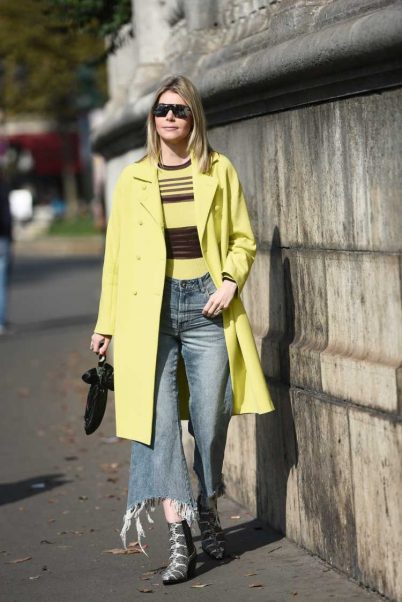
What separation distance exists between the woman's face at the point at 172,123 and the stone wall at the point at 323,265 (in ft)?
1.60

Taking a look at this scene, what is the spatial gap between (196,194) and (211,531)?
1.43 metres

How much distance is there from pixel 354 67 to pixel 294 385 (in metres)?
1.51

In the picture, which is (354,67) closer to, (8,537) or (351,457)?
(351,457)

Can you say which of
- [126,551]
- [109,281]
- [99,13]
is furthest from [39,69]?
[109,281]

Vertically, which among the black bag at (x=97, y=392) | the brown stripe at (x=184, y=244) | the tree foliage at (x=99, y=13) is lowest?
the black bag at (x=97, y=392)

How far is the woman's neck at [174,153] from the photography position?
6.22 m

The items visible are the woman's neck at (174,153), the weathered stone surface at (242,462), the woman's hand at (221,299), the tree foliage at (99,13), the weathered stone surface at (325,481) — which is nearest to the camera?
the weathered stone surface at (325,481)

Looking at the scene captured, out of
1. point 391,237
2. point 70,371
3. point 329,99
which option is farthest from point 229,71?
point 70,371

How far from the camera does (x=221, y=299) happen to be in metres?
6.02

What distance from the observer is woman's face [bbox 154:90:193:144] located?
6.12 meters

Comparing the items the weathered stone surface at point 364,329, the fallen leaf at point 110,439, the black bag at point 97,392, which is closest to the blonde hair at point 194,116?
the weathered stone surface at point 364,329

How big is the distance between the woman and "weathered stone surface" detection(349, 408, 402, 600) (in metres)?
0.59

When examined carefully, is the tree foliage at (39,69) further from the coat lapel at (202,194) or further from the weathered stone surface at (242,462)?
the coat lapel at (202,194)

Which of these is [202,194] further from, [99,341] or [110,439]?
[110,439]
